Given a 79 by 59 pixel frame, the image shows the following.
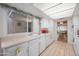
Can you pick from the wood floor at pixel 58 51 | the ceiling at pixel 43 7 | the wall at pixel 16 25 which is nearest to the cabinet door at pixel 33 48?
the wood floor at pixel 58 51

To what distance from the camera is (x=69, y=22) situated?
16.6ft

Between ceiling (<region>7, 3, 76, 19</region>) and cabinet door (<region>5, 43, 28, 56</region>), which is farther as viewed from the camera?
ceiling (<region>7, 3, 76, 19</region>)

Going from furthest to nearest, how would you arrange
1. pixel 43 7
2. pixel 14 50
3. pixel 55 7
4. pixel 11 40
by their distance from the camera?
pixel 55 7 → pixel 43 7 → pixel 11 40 → pixel 14 50

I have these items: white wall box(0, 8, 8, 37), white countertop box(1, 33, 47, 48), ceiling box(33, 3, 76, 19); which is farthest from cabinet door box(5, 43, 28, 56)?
ceiling box(33, 3, 76, 19)

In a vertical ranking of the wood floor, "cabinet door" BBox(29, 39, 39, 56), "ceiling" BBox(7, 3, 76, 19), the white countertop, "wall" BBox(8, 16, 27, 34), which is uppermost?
"ceiling" BBox(7, 3, 76, 19)

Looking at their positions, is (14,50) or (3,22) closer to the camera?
(14,50)

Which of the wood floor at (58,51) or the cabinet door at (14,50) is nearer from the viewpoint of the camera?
the cabinet door at (14,50)

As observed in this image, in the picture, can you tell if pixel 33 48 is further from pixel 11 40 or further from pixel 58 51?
pixel 58 51

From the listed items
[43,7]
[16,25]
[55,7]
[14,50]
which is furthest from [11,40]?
[55,7]

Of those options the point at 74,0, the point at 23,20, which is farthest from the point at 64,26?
the point at 74,0

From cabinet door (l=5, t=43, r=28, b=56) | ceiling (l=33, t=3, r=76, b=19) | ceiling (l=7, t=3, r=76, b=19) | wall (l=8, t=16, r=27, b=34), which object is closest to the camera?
cabinet door (l=5, t=43, r=28, b=56)

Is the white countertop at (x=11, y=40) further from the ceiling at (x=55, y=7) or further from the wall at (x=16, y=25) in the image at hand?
the ceiling at (x=55, y=7)

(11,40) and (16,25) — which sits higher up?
(16,25)

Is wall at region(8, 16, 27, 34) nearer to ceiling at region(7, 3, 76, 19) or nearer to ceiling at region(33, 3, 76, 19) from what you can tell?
ceiling at region(7, 3, 76, 19)
